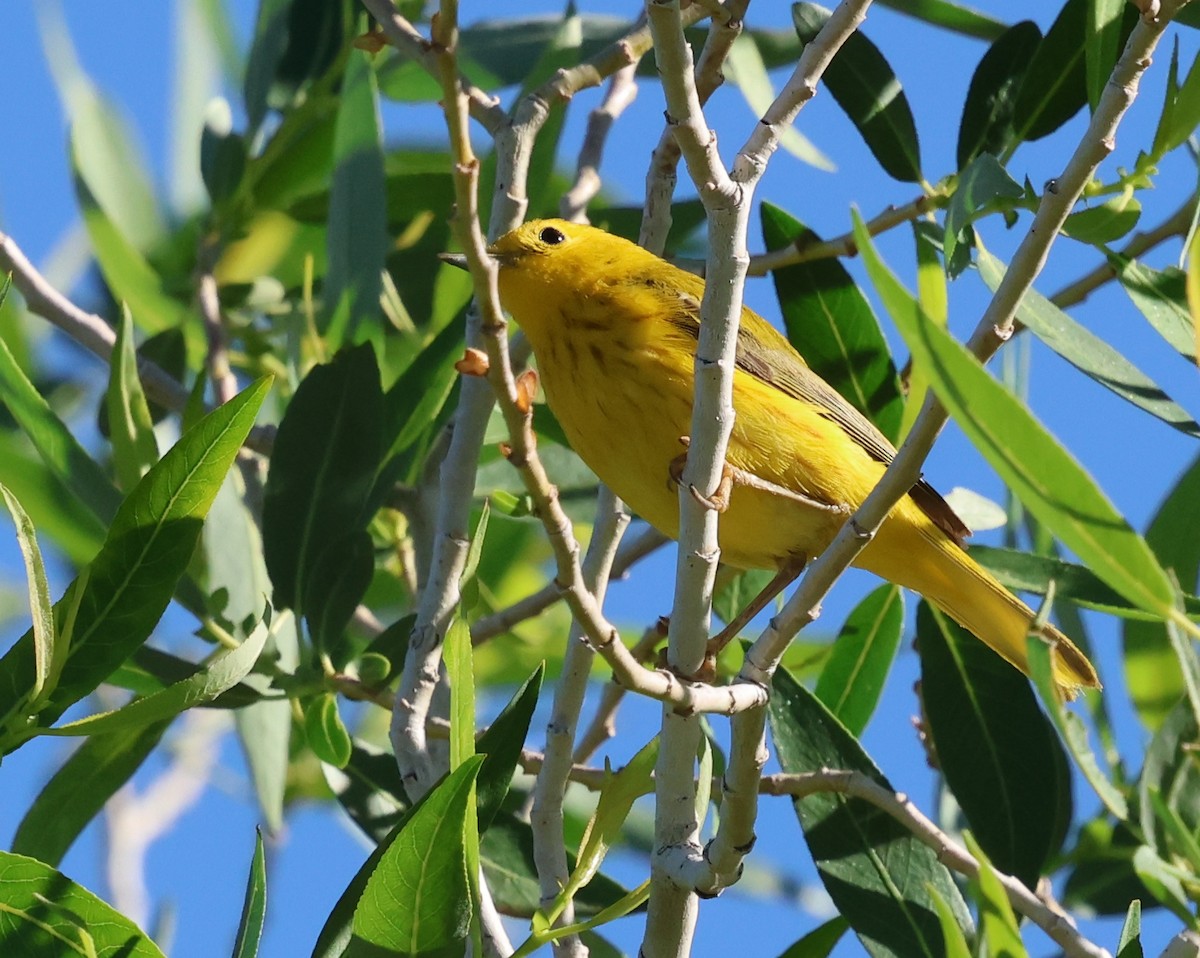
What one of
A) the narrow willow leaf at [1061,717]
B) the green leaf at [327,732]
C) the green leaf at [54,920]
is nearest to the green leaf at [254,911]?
the green leaf at [54,920]

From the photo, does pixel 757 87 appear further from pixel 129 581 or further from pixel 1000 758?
pixel 129 581

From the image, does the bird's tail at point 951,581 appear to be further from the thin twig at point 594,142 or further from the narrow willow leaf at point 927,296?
the thin twig at point 594,142

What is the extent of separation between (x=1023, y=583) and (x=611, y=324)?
1.09 m

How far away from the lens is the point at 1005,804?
127 inches

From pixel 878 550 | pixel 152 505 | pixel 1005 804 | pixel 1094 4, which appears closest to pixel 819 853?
pixel 1005 804

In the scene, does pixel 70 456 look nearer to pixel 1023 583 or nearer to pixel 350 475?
pixel 350 475

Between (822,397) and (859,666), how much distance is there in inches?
26.2

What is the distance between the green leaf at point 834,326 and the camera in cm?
370

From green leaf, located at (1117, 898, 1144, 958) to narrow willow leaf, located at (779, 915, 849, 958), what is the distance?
492 mm

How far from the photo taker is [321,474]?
3.25 meters

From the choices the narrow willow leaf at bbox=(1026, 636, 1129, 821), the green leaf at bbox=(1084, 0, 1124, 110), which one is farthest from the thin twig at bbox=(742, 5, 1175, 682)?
the green leaf at bbox=(1084, 0, 1124, 110)

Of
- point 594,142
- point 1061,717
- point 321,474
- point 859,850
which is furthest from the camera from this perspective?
point 594,142

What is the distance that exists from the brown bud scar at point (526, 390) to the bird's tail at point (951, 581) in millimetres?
1828

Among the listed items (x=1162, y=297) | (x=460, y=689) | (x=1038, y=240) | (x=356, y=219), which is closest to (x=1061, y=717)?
(x=1038, y=240)
